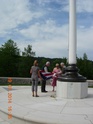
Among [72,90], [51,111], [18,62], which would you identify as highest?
[18,62]

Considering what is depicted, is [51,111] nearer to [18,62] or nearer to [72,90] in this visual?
[72,90]

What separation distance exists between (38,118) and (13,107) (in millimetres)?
2081

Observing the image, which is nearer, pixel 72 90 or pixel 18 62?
pixel 72 90

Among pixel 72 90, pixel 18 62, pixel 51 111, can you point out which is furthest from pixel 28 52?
pixel 51 111

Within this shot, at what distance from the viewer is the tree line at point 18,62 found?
127 feet

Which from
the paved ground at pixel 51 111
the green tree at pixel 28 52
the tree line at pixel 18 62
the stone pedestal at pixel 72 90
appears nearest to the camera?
the paved ground at pixel 51 111

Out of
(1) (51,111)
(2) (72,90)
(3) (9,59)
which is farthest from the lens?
(3) (9,59)

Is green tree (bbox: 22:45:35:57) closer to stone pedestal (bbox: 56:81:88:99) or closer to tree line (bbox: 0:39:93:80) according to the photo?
tree line (bbox: 0:39:93:80)

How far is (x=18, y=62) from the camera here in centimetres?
4053

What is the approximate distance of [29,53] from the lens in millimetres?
40781

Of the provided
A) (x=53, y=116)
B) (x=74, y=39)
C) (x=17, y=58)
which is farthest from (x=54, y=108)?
(x=17, y=58)

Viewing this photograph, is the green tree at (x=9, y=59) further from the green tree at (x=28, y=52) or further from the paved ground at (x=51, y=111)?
the paved ground at (x=51, y=111)

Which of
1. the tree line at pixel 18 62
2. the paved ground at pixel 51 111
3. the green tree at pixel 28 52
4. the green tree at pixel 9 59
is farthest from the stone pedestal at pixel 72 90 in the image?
the green tree at pixel 28 52

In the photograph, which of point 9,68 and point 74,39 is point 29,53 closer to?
point 9,68
